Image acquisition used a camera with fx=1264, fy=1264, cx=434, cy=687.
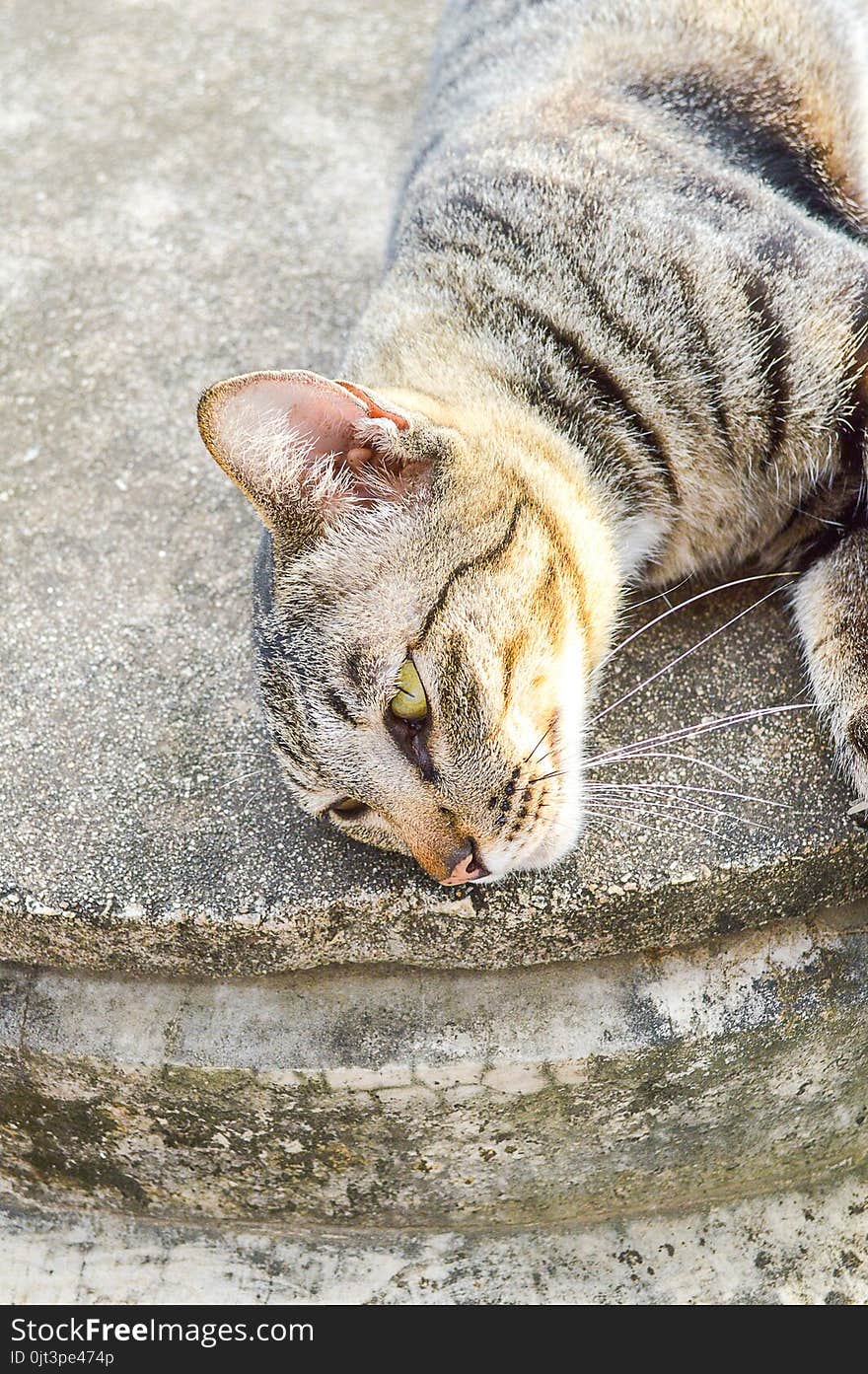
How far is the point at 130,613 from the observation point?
272 centimetres

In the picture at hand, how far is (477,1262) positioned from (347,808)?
3.42ft

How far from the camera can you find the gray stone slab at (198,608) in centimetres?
223

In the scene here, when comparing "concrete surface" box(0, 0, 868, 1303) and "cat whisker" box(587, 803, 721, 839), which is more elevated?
"cat whisker" box(587, 803, 721, 839)

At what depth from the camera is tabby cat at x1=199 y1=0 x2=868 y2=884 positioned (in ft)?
6.68

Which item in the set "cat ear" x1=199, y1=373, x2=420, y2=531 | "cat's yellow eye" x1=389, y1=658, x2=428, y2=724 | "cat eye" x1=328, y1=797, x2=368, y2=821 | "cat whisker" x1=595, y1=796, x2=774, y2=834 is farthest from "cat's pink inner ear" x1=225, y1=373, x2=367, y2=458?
"cat whisker" x1=595, y1=796, x2=774, y2=834

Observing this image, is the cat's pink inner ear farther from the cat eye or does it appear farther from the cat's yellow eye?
the cat eye

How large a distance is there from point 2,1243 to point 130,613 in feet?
4.36

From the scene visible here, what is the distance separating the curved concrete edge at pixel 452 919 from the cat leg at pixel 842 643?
0.55 feet

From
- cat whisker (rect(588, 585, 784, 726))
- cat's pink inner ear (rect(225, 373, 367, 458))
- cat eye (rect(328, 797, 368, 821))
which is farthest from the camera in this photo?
cat whisker (rect(588, 585, 784, 726))

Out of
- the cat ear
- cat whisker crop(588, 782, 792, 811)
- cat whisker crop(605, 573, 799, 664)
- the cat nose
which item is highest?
the cat ear

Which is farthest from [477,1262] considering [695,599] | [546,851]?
[695,599]

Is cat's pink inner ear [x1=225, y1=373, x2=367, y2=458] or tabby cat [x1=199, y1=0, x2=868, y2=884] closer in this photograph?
cat's pink inner ear [x1=225, y1=373, x2=367, y2=458]

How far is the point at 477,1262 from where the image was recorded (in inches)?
99.8

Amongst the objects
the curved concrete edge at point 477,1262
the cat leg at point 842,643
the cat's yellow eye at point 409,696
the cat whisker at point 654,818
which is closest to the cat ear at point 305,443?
the cat's yellow eye at point 409,696
